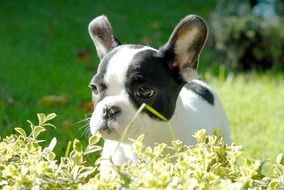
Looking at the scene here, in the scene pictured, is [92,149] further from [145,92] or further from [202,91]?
[202,91]

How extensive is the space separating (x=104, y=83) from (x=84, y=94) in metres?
2.58

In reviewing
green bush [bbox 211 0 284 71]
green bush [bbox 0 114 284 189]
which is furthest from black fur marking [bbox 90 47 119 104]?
green bush [bbox 211 0 284 71]

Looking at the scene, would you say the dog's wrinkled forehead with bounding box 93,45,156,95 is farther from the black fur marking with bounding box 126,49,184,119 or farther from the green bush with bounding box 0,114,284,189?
the green bush with bounding box 0,114,284,189

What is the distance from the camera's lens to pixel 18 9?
865 centimetres

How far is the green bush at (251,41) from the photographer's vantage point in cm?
621

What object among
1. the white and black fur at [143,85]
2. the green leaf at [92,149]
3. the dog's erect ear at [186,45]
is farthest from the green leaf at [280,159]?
the dog's erect ear at [186,45]

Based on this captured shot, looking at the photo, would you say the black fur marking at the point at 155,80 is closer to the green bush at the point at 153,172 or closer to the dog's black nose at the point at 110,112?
the dog's black nose at the point at 110,112

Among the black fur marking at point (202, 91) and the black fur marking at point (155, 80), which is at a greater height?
the black fur marking at point (155, 80)

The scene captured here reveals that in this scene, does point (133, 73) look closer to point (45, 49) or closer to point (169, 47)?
point (169, 47)

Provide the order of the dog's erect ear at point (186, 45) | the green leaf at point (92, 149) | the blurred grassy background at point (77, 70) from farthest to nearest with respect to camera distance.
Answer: the blurred grassy background at point (77, 70)
the dog's erect ear at point (186, 45)
the green leaf at point (92, 149)

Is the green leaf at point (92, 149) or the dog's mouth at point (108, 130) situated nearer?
the green leaf at point (92, 149)

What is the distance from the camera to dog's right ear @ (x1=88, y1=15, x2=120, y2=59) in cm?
289

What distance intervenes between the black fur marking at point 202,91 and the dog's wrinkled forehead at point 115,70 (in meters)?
0.79

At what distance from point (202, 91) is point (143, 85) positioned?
34.7 inches
